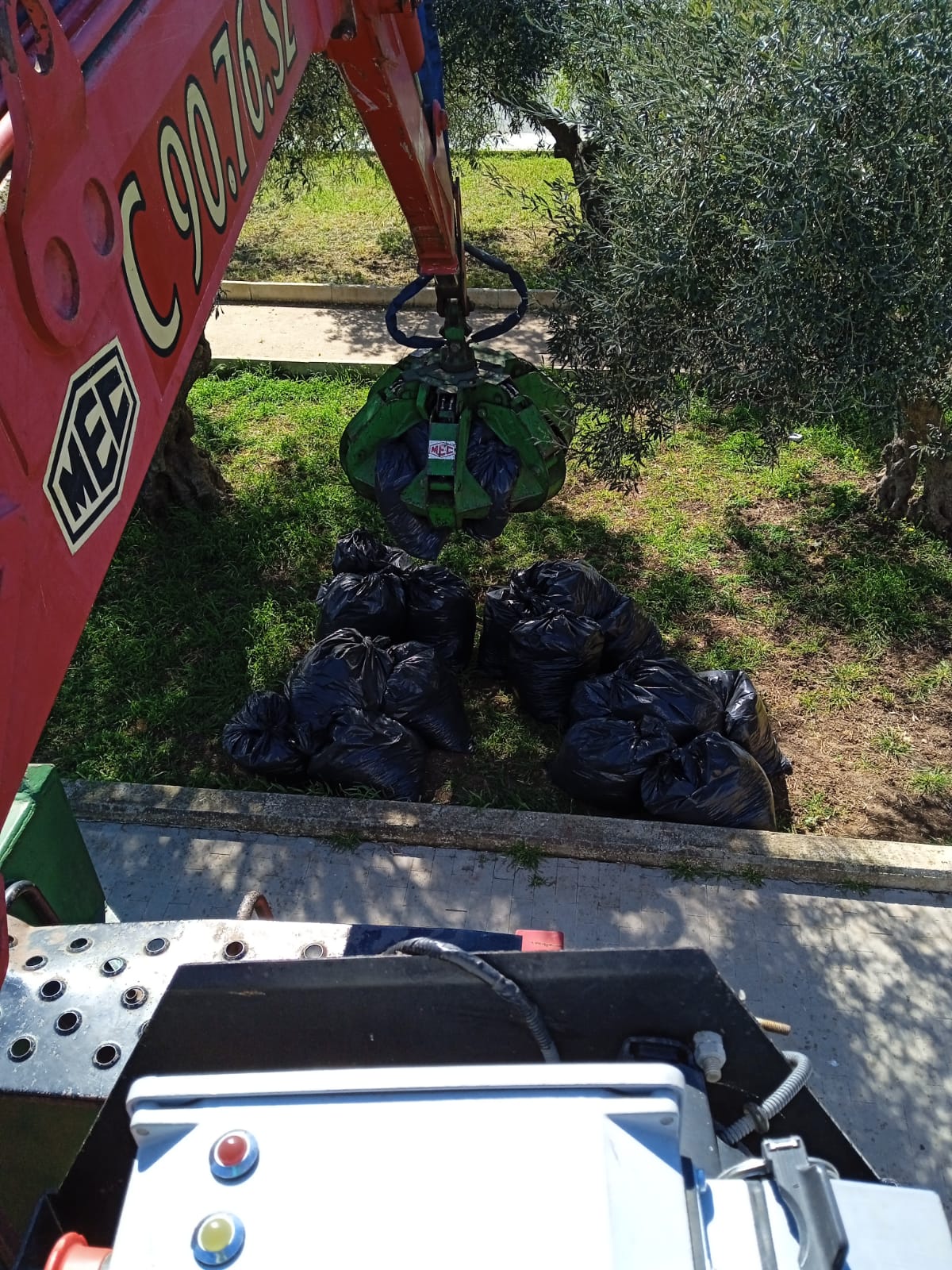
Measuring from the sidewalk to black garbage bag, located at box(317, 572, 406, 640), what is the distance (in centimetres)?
347

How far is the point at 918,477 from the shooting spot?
6184 millimetres

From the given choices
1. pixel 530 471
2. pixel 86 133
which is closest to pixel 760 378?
pixel 530 471

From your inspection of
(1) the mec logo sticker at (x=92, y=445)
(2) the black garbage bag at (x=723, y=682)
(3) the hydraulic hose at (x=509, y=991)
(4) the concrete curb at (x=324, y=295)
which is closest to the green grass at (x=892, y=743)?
(2) the black garbage bag at (x=723, y=682)

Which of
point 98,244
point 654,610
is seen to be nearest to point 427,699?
point 654,610

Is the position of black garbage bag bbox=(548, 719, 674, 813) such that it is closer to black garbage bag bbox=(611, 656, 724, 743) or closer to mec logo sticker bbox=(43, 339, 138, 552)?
black garbage bag bbox=(611, 656, 724, 743)

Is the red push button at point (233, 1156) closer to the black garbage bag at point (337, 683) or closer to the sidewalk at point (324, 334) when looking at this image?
the black garbage bag at point (337, 683)

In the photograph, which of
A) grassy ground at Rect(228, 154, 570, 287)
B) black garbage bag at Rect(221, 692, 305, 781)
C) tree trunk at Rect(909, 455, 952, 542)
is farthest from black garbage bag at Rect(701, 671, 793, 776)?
grassy ground at Rect(228, 154, 570, 287)

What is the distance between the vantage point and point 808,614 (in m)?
5.38

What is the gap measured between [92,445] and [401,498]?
3041 mm

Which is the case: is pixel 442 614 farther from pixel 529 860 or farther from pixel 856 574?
pixel 856 574

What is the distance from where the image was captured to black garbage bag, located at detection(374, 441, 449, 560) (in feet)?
14.4

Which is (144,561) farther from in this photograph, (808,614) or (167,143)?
(167,143)

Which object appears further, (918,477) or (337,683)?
(918,477)

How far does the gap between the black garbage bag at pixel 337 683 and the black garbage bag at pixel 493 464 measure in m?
0.89
